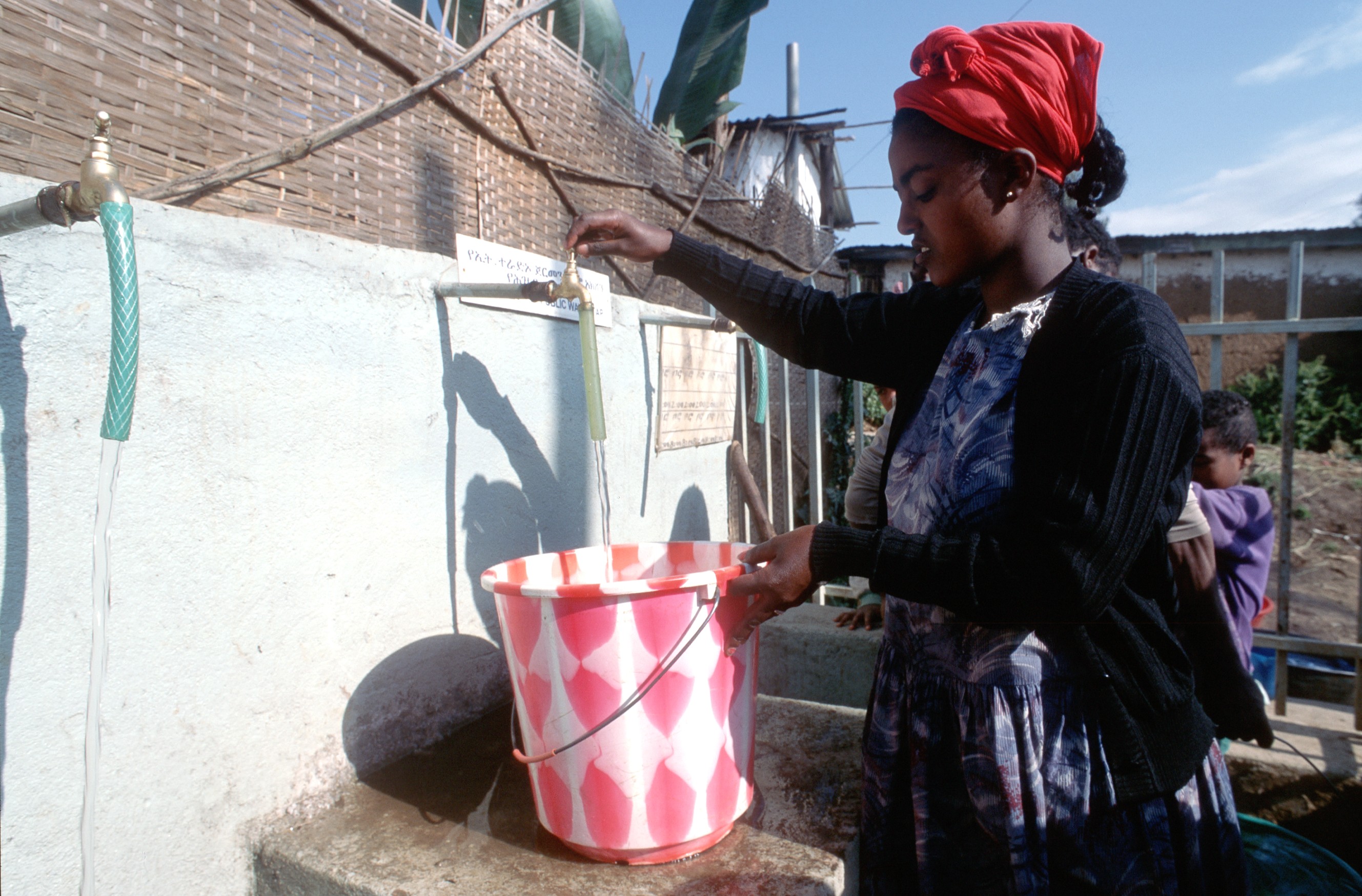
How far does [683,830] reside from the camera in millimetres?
1365

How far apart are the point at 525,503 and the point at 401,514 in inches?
18.3

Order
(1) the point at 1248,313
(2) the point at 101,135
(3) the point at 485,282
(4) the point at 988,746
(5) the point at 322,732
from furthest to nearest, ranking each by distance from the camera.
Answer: (1) the point at 1248,313, (3) the point at 485,282, (5) the point at 322,732, (4) the point at 988,746, (2) the point at 101,135

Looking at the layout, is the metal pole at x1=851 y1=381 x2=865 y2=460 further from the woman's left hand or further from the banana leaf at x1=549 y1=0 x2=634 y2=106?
the banana leaf at x1=549 y1=0 x2=634 y2=106

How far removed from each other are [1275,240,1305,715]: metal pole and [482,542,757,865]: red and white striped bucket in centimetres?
234

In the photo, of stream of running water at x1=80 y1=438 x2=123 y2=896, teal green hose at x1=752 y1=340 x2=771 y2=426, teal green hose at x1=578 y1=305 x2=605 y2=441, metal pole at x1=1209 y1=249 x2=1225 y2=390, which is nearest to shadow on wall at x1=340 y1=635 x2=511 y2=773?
stream of running water at x1=80 y1=438 x2=123 y2=896

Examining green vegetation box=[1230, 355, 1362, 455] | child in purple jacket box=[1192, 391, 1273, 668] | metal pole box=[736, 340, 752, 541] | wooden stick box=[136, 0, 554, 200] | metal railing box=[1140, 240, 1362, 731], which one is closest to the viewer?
wooden stick box=[136, 0, 554, 200]

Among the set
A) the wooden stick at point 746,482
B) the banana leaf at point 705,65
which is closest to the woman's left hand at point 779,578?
the wooden stick at point 746,482

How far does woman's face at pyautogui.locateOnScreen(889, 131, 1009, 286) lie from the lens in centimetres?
118

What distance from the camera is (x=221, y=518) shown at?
→ 1368 millimetres

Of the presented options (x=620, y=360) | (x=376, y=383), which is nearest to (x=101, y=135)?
(x=376, y=383)

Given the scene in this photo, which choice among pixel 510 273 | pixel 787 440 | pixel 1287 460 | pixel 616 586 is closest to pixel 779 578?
pixel 616 586

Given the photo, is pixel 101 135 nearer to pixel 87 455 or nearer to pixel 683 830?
pixel 87 455

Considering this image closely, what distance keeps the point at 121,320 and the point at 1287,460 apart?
3.49 m

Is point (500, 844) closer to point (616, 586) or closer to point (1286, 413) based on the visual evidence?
point (616, 586)
